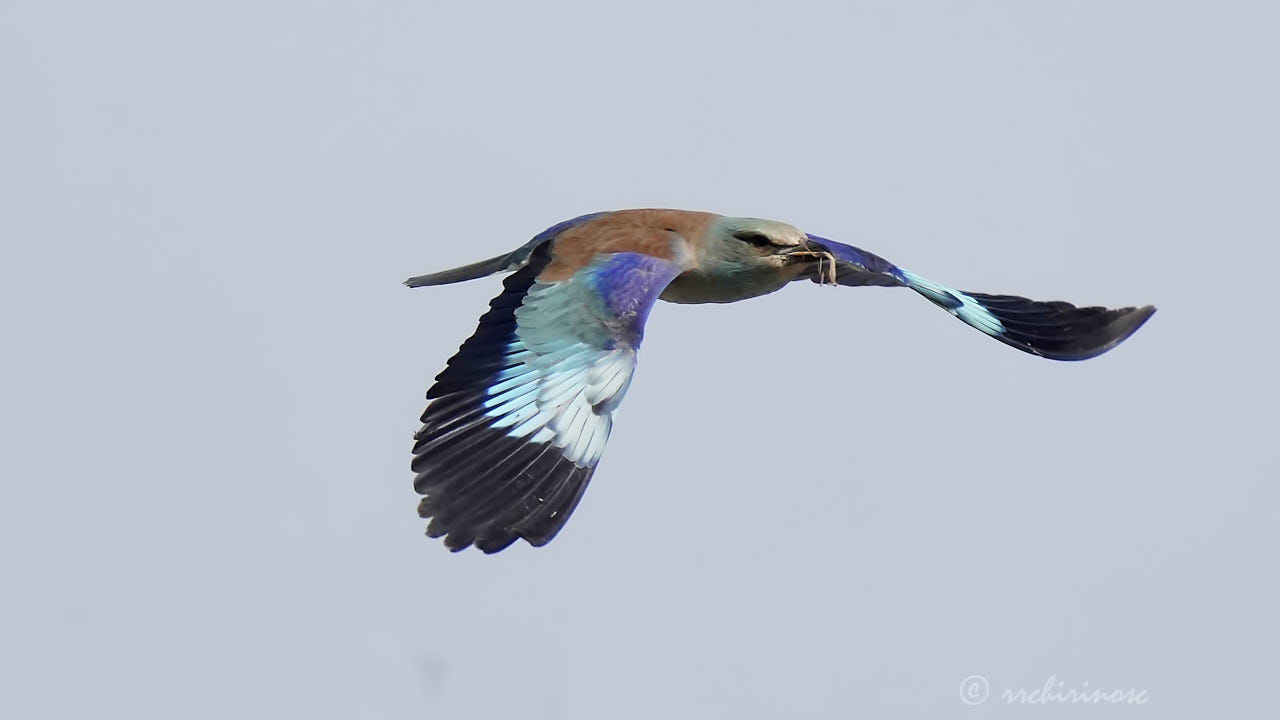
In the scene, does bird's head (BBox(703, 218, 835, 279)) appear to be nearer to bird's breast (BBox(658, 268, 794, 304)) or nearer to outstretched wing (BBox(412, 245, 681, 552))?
bird's breast (BBox(658, 268, 794, 304))

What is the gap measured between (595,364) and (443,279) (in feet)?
8.77

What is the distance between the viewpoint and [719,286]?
11773mm

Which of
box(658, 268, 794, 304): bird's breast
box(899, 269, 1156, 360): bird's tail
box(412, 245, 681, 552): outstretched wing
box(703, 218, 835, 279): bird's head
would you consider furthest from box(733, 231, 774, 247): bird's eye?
box(899, 269, 1156, 360): bird's tail

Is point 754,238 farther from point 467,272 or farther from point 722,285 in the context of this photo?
point 467,272

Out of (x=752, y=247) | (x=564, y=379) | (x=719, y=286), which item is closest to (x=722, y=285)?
(x=719, y=286)

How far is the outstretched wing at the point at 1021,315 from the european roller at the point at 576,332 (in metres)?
0.01

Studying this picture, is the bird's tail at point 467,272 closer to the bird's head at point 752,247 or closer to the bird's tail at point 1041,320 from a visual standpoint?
the bird's head at point 752,247

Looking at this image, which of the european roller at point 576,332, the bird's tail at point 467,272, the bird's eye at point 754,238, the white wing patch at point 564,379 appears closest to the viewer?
the european roller at point 576,332

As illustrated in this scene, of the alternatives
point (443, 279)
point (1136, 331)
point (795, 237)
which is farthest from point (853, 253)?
point (443, 279)

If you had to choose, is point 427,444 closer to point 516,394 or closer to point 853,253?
point 516,394

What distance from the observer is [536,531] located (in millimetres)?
9297

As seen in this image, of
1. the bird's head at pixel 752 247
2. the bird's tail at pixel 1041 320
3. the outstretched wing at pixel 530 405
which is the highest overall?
the bird's head at pixel 752 247

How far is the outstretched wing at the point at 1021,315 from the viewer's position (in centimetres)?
1237

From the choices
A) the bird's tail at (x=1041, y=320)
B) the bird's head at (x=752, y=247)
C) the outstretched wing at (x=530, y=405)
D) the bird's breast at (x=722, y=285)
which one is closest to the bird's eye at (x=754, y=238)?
the bird's head at (x=752, y=247)
